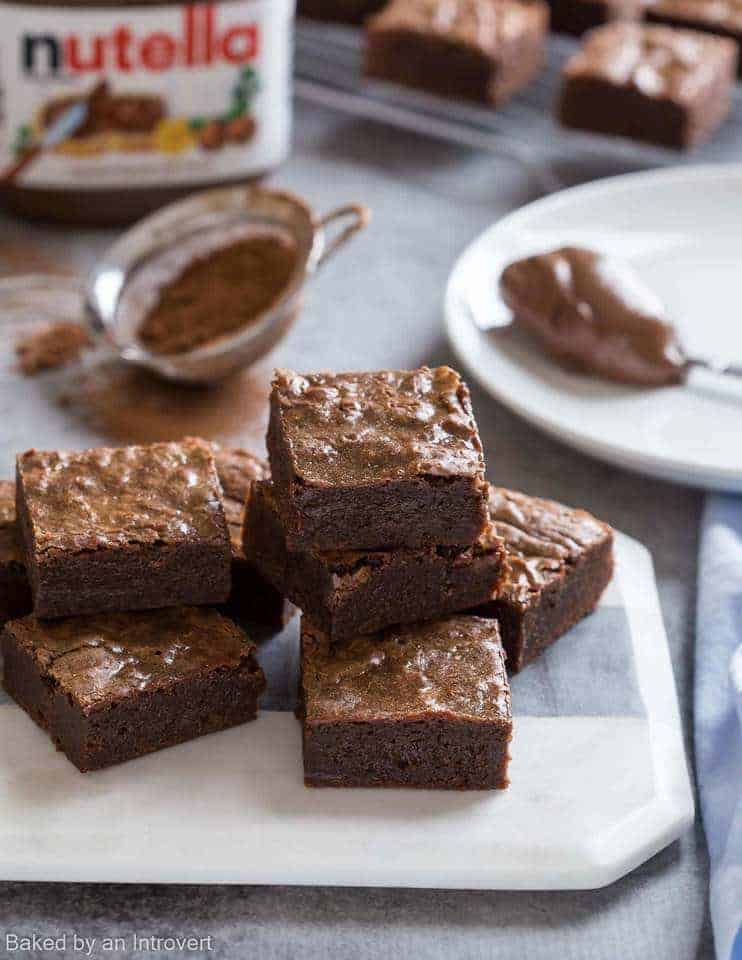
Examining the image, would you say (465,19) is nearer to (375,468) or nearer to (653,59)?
(653,59)

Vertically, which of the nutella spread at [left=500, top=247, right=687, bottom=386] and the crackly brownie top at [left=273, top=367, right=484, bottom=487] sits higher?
the crackly brownie top at [left=273, top=367, right=484, bottom=487]

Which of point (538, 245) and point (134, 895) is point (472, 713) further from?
point (538, 245)

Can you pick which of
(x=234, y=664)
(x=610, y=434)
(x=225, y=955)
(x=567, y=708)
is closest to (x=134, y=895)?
(x=225, y=955)

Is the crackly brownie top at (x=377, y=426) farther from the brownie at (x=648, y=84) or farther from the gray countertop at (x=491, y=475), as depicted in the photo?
the brownie at (x=648, y=84)

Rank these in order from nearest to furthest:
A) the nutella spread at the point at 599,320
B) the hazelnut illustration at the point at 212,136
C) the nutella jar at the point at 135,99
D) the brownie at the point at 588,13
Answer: the nutella spread at the point at 599,320
the nutella jar at the point at 135,99
the hazelnut illustration at the point at 212,136
the brownie at the point at 588,13

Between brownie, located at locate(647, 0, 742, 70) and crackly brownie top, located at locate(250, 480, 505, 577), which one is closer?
crackly brownie top, located at locate(250, 480, 505, 577)

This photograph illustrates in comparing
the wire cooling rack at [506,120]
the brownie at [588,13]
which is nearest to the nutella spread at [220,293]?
the wire cooling rack at [506,120]

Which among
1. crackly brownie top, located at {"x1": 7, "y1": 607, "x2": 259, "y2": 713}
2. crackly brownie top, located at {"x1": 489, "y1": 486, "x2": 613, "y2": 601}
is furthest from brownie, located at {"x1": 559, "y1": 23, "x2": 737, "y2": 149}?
crackly brownie top, located at {"x1": 7, "y1": 607, "x2": 259, "y2": 713}

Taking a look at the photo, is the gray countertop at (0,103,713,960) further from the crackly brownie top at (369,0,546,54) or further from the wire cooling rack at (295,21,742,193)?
the crackly brownie top at (369,0,546,54)
